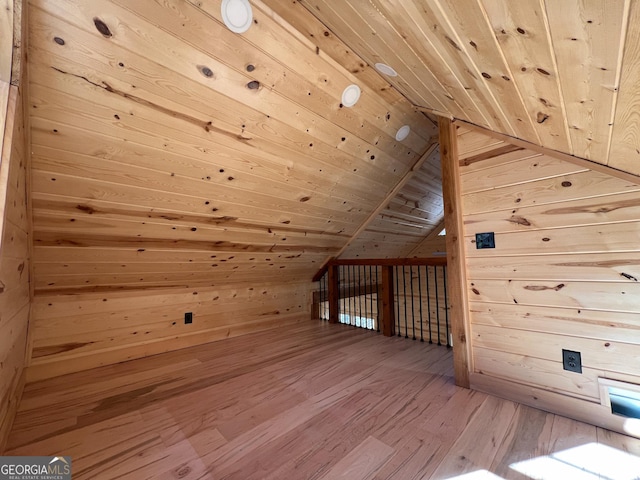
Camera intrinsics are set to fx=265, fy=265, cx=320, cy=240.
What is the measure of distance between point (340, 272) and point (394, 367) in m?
2.23

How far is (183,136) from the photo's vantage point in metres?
1.64

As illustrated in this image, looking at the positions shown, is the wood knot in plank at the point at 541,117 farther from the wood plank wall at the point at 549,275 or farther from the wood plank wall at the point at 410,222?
the wood plank wall at the point at 410,222

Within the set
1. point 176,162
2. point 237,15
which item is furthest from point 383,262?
point 237,15

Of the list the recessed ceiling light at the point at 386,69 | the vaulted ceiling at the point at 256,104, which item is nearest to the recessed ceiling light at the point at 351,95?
the vaulted ceiling at the point at 256,104

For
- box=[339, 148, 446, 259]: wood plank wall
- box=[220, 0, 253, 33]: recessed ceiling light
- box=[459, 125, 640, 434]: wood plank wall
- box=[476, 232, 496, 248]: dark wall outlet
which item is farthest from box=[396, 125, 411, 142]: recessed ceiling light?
box=[220, 0, 253, 33]: recessed ceiling light

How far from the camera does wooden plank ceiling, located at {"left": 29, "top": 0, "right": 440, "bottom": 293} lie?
1.20m

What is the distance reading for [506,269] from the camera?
69.1 inches

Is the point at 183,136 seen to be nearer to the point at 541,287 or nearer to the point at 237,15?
the point at 237,15

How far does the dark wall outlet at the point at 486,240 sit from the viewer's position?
5.96ft

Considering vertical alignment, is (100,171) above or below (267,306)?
above

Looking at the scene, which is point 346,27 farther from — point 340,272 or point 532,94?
point 340,272

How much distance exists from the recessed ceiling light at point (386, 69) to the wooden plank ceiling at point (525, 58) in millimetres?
42

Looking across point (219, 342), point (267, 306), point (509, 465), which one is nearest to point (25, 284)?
point (219, 342)

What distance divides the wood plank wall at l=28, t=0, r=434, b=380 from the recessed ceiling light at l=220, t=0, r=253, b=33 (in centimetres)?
4
